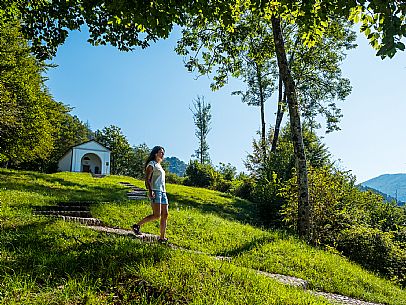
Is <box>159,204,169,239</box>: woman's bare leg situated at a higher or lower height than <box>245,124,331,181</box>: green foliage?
lower

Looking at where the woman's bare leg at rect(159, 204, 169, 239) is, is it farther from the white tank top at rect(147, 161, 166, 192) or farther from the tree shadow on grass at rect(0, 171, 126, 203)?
the tree shadow on grass at rect(0, 171, 126, 203)

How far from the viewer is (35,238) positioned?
5.12 meters

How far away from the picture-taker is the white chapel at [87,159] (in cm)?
4134

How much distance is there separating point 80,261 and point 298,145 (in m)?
8.05

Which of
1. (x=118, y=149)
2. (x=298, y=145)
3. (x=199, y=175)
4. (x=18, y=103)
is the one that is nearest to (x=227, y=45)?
(x=298, y=145)

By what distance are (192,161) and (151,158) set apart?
2945cm

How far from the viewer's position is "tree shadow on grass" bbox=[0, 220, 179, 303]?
3436 mm

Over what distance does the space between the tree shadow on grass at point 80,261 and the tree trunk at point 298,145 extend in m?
6.44

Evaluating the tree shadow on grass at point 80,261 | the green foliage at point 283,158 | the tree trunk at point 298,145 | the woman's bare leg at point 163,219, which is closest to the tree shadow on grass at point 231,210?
the green foliage at point 283,158

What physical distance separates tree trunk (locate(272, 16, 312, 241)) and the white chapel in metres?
35.6

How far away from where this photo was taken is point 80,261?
4.00 metres

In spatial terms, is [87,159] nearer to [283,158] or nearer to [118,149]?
[118,149]

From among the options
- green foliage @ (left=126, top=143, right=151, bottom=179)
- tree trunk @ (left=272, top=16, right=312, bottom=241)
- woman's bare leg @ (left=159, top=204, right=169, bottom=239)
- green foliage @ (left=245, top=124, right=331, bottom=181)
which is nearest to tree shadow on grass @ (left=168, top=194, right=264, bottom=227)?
green foliage @ (left=245, top=124, right=331, bottom=181)

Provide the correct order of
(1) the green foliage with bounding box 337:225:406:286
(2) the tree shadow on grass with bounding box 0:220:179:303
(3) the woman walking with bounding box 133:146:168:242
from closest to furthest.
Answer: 1. (2) the tree shadow on grass with bounding box 0:220:179:303
2. (3) the woman walking with bounding box 133:146:168:242
3. (1) the green foliage with bounding box 337:225:406:286
